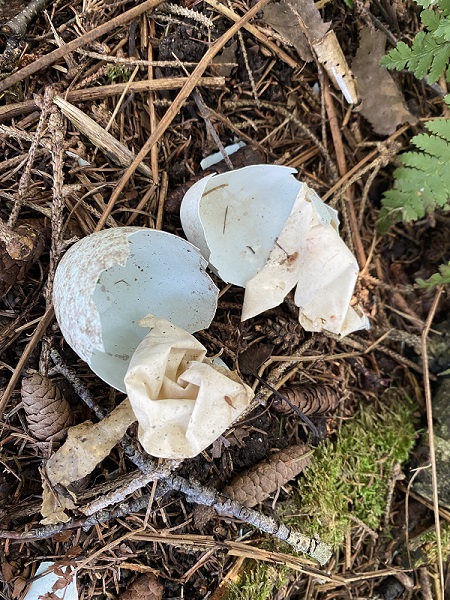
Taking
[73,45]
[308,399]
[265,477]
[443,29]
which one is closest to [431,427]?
[308,399]

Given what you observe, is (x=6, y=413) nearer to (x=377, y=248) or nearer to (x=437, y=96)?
(x=377, y=248)

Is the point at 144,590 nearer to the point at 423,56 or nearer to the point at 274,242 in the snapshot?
the point at 274,242

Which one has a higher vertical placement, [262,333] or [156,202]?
[156,202]

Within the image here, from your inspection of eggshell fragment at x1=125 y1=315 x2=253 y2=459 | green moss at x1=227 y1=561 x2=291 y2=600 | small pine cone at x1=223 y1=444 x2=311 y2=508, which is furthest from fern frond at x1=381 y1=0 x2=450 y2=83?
green moss at x1=227 y1=561 x2=291 y2=600

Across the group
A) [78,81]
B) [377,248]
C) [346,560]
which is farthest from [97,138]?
[346,560]

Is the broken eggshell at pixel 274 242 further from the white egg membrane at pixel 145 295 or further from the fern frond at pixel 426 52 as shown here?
the fern frond at pixel 426 52

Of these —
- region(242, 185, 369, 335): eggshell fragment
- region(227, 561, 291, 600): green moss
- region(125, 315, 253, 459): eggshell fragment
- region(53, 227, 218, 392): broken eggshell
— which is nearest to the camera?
region(125, 315, 253, 459): eggshell fragment

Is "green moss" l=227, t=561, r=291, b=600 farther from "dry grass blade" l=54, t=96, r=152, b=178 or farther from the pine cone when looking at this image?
"dry grass blade" l=54, t=96, r=152, b=178
